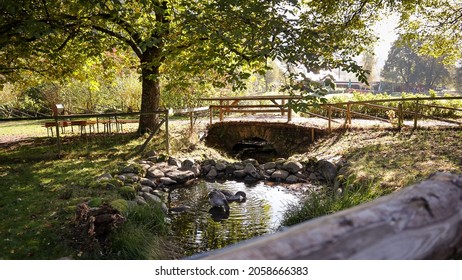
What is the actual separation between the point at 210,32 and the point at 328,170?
4.79 m

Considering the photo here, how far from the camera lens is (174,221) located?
6.17m

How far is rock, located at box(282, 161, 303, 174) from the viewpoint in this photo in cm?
937

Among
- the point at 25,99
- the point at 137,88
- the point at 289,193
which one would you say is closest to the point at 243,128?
the point at 289,193

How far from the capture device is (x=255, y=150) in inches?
567

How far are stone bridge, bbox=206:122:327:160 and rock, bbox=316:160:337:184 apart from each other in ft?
9.68

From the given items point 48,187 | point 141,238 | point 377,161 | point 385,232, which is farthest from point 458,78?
point 385,232

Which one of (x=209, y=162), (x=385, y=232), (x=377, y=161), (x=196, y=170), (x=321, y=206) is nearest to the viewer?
(x=385, y=232)

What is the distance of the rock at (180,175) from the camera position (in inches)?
342

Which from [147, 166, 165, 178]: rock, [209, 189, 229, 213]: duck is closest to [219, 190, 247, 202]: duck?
[209, 189, 229, 213]: duck

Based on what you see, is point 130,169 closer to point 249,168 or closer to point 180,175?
point 180,175

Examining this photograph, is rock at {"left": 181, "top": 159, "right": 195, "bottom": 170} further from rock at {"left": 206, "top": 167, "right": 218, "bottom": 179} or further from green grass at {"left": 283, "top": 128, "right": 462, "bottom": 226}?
green grass at {"left": 283, "top": 128, "right": 462, "bottom": 226}

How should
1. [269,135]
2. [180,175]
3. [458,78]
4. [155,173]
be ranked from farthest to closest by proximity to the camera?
[458,78] < [269,135] < [180,175] < [155,173]

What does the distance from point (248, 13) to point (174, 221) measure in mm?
3812

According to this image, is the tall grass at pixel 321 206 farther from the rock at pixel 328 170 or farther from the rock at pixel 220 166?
the rock at pixel 220 166
